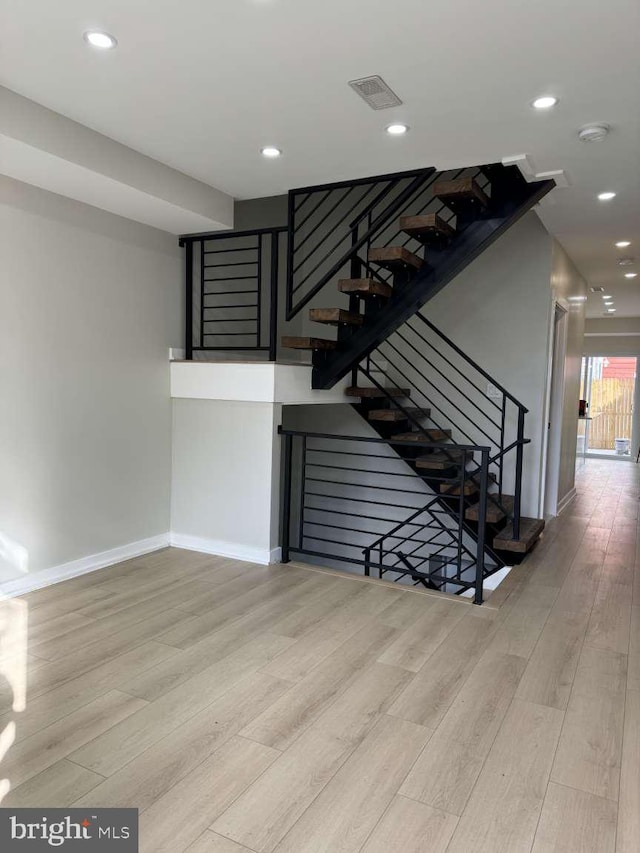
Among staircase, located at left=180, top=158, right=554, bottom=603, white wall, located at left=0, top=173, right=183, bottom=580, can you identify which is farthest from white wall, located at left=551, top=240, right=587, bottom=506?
white wall, located at left=0, top=173, right=183, bottom=580

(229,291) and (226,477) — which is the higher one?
(229,291)

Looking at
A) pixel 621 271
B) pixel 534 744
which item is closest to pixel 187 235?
pixel 534 744

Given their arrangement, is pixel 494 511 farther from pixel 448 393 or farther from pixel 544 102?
pixel 544 102

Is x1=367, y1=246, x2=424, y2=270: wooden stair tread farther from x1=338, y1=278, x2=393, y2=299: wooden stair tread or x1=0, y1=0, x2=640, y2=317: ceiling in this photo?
x1=0, y1=0, x2=640, y2=317: ceiling

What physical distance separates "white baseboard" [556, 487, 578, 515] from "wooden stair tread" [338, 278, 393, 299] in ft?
11.3

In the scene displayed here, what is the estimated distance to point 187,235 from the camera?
470 centimetres

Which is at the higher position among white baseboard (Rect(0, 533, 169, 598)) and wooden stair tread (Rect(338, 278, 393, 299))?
wooden stair tread (Rect(338, 278, 393, 299))

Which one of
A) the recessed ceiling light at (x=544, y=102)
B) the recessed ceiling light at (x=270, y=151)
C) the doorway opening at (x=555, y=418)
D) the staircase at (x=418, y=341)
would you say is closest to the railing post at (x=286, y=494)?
the staircase at (x=418, y=341)

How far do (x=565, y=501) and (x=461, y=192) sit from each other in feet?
14.2

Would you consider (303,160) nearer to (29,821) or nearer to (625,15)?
(625,15)

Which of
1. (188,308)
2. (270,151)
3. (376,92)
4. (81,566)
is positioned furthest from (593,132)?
(81,566)

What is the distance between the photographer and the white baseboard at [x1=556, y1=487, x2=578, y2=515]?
6453 mm

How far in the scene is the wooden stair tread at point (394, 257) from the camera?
3.92m

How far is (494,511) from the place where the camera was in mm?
4785
